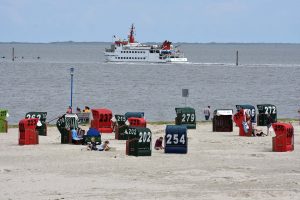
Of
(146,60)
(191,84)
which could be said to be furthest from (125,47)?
(191,84)

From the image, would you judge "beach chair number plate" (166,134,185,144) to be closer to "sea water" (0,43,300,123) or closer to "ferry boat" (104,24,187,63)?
"sea water" (0,43,300,123)

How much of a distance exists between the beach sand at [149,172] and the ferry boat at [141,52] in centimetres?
12919

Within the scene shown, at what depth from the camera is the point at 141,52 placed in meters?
165

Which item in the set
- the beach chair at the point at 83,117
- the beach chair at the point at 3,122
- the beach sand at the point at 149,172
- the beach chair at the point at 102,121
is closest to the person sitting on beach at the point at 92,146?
the beach sand at the point at 149,172

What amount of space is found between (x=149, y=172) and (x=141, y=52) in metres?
139

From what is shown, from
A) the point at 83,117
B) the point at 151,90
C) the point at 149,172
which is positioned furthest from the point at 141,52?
the point at 149,172

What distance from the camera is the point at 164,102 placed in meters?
79.8

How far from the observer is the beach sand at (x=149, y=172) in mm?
22734

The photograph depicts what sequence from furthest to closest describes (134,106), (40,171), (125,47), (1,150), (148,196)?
(125,47), (134,106), (1,150), (40,171), (148,196)

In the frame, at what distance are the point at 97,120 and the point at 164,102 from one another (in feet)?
132

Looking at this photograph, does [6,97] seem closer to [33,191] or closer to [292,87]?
[292,87]

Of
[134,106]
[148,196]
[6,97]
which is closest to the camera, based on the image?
[148,196]

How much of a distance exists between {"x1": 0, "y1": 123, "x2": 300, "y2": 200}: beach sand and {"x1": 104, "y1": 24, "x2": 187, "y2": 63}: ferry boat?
129 metres

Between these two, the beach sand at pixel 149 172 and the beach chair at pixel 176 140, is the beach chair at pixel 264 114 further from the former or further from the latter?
the beach chair at pixel 176 140
